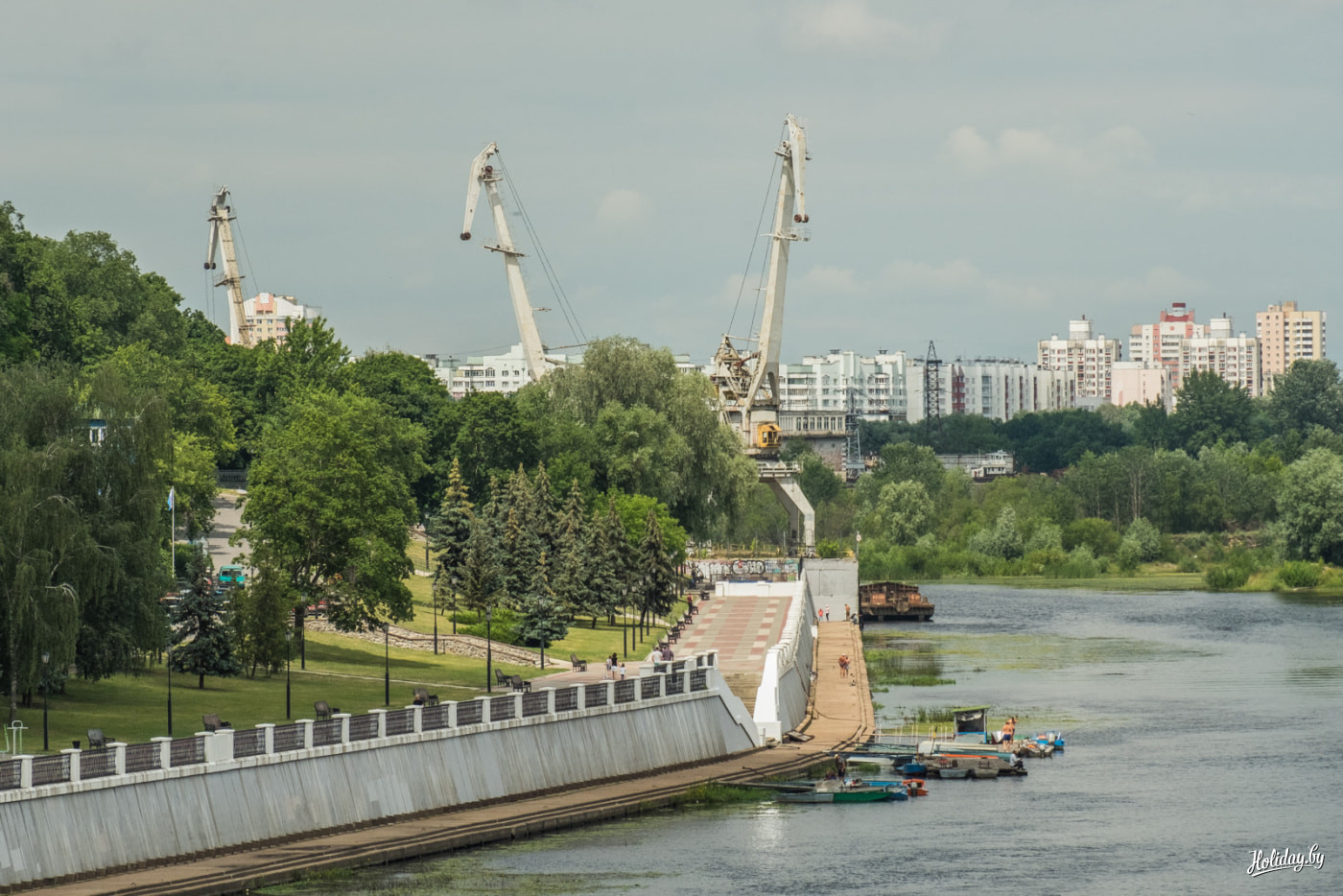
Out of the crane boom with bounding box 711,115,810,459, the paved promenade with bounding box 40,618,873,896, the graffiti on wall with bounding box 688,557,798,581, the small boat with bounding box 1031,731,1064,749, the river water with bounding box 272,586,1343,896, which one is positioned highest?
the crane boom with bounding box 711,115,810,459

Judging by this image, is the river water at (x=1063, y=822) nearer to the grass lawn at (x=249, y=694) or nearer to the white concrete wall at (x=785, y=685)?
the white concrete wall at (x=785, y=685)

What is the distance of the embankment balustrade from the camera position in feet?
109

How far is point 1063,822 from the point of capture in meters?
45.7

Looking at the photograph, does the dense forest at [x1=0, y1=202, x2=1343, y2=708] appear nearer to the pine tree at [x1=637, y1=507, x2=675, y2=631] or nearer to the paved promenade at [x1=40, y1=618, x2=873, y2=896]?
the pine tree at [x1=637, y1=507, x2=675, y2=631]

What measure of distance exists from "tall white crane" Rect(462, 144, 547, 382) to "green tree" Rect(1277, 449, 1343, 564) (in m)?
54.1

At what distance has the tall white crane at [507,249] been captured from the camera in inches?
4788

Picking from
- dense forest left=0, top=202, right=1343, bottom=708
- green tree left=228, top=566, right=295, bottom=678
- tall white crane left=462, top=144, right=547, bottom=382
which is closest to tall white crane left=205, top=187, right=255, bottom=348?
dense forest left=0, top=202, right=1343, bottom=708

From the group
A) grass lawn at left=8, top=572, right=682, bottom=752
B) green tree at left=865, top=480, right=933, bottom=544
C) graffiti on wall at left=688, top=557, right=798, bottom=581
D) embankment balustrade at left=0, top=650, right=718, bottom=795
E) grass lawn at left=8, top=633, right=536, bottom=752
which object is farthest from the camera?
green tree at left=865, top=480, right=933, bottom=544

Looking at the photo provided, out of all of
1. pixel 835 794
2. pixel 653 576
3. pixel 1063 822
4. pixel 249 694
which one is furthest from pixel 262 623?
pixel 653 576

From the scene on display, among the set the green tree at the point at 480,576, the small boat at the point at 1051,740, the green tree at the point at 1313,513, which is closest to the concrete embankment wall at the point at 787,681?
the small boat at the point at 1051,740

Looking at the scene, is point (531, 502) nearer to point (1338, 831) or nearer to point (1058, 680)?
point (1058, 680)

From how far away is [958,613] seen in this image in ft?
392

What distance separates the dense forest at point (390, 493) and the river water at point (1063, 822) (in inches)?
512

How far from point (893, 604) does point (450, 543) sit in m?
43.1
